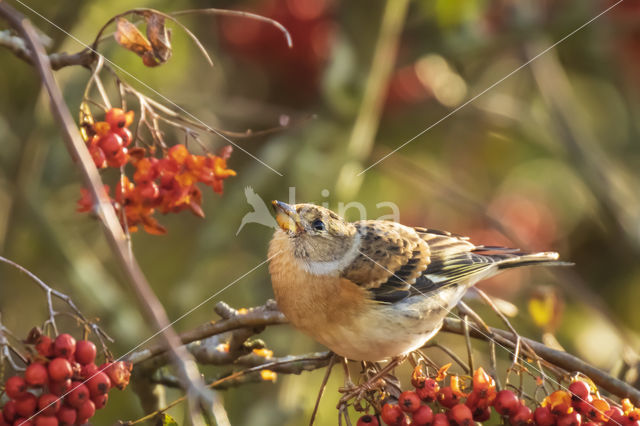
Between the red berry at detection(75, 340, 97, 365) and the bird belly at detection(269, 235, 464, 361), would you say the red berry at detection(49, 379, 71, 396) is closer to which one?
the red berry at detection(75, 340, 97, 365)

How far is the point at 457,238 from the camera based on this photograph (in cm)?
409

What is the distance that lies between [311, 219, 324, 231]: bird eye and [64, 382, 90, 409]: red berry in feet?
4.93

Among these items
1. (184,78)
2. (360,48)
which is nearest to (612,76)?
(360,48)

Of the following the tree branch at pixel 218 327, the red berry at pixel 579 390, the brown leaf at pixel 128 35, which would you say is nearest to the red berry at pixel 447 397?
the red berry at pixel 579 390

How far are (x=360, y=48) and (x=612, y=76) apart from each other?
2.22m

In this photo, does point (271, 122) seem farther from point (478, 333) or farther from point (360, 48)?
point (478, 333)

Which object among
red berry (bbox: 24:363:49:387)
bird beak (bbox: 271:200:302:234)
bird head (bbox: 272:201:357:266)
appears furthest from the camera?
bird head (bbox: 272:201:357:266)

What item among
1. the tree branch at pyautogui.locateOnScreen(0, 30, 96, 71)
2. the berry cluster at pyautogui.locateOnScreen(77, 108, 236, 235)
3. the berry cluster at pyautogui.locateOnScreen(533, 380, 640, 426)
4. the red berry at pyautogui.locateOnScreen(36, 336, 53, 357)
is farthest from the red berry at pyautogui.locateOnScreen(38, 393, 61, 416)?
the berry cluster at pyautogui.locateOnScreen(533, 380, 640, 426)

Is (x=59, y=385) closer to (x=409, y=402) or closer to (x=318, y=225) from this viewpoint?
(x=409, y=402)

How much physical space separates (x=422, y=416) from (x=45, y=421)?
3.85 ft

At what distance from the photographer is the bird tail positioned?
3795 mm

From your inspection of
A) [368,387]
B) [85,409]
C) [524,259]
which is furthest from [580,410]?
[85,409]

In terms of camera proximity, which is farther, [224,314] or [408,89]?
[408,89]

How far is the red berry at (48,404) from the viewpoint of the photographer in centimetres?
216
